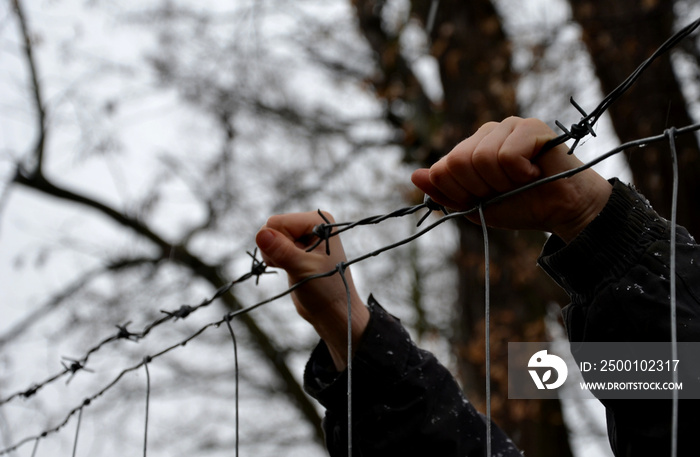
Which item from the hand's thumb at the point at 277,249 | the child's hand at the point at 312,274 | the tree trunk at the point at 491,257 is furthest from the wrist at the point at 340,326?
the tree trunk at the point at 491,257

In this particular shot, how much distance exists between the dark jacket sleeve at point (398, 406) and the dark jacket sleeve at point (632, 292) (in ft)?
1.20

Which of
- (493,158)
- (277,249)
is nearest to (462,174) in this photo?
(493,158)

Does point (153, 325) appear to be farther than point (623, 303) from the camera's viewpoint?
Yes

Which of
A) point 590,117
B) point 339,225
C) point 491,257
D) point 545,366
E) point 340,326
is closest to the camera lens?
point 590,117

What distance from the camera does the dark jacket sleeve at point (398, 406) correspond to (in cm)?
125

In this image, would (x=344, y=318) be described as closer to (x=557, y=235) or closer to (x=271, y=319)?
(x=557, y=235)

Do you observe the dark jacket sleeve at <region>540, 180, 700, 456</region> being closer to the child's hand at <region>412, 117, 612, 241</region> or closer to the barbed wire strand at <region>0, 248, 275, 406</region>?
the child's hand at <region>412, 117, 612, 241</region>

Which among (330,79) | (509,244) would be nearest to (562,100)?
(509,244)

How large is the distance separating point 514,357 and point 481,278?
68 centimetres

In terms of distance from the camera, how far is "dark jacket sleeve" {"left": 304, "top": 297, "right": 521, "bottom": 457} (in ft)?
4.10

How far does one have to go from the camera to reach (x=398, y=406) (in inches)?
50.2

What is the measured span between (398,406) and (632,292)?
55cm

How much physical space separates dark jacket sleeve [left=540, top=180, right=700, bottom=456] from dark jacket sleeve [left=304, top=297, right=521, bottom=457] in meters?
0.37

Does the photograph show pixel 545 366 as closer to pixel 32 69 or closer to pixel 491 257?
pixel 491 257
